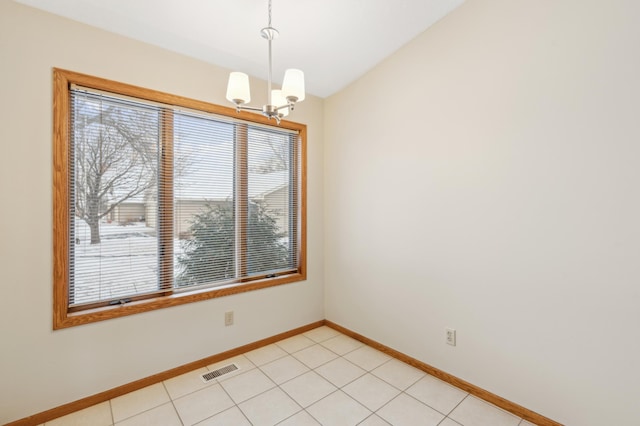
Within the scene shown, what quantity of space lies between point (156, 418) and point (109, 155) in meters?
1.84

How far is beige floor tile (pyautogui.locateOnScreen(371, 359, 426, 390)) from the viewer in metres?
2.34

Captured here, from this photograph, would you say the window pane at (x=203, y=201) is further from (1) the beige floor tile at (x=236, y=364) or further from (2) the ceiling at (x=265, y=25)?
(1) the beige floor tile at (x=236, y=364)

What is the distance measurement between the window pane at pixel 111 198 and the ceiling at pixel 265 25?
54cm

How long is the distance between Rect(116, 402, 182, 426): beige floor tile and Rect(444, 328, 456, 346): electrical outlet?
1.99 meters

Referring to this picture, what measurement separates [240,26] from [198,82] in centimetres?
61

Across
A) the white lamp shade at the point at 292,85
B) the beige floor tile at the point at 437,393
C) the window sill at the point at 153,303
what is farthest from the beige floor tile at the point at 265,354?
the white lamp shade at the point at 292,85

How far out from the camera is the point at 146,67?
2260 millimetres

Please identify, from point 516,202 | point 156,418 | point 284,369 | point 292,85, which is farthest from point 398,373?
point 292,85

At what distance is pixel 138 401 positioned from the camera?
2.09 m

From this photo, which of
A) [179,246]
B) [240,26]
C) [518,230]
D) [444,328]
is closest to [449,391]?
[444,328]

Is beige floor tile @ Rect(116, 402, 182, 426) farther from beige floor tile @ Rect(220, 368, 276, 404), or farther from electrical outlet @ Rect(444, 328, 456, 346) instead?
electrical outlet @ Rect(444, 328, 456, 346)

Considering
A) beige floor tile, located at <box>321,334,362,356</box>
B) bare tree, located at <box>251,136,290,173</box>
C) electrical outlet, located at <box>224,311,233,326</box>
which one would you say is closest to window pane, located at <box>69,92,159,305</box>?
electrical outlet, located at <box>224,311,233,326</box>

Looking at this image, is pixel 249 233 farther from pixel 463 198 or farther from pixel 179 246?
pixel 463 198

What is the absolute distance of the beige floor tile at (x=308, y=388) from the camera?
84.1 inches
